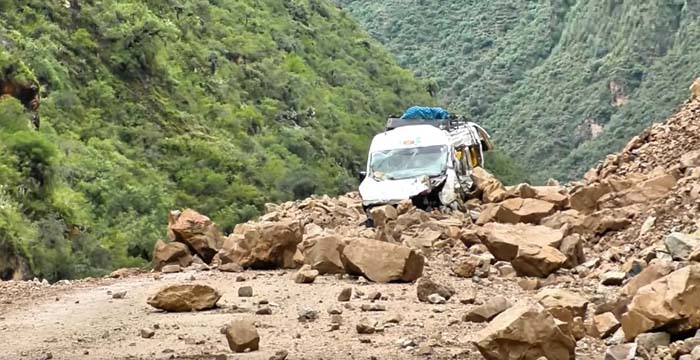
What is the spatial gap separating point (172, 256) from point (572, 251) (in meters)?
5.89

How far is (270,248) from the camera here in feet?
43.2

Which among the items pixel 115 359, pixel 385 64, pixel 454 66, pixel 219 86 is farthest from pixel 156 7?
pixel 454 66

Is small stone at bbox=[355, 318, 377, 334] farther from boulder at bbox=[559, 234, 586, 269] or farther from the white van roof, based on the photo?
the white van roof

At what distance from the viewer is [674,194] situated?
511 inches

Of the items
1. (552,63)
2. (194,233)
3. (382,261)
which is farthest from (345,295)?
(552,63)

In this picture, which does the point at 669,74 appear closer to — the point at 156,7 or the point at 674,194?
the point at 156,7

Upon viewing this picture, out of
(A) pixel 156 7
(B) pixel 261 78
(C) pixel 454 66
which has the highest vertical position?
(A) pixel 156 7

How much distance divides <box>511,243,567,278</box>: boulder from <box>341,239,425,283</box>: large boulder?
101cm

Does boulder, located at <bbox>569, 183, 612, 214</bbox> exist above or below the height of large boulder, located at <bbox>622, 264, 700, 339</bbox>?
below

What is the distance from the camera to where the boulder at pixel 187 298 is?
9453 millimetres

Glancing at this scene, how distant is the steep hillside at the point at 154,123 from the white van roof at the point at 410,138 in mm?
7039

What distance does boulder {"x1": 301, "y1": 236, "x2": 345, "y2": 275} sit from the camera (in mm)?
11578

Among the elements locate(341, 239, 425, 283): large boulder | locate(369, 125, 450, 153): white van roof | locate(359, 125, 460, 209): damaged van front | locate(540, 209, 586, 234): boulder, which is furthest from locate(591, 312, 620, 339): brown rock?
locate(369, 125, 450, 153): white van roof

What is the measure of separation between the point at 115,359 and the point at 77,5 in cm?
3623
